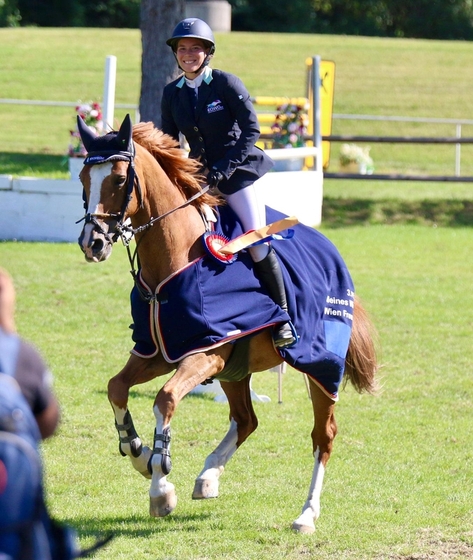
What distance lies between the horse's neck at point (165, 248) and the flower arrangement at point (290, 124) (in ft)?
36.2

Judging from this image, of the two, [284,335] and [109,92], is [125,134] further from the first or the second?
[109,92]

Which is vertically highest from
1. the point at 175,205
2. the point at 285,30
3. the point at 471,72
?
the point at 285,30

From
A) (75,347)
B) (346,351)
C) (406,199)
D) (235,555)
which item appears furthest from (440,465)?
(406,199)

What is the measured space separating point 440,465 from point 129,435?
2.45m

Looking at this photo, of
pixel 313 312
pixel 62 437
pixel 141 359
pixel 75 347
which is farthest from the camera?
pixel 75 347

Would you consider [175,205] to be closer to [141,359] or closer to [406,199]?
[141,359]

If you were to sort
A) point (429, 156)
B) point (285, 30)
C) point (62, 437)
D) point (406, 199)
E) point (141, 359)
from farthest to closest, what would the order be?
point (285, 30)
point (429, 156)
point (406, 199)
point (62, 437)
point (141, 359)

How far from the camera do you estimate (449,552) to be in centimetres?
504

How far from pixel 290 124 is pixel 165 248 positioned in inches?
443

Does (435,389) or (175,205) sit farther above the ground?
(175,205)

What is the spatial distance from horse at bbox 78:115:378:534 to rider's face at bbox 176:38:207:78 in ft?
1.39

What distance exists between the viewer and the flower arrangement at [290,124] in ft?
53.0

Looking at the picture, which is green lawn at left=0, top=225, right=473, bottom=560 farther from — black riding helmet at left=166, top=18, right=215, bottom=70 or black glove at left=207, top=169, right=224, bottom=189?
black riding helmet at left=166, top=18, right=215, bottom=70

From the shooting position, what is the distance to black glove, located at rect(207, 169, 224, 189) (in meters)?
5.52
